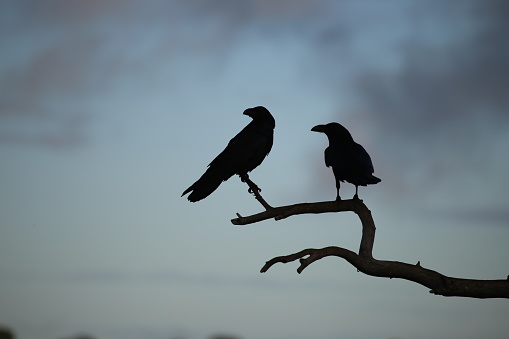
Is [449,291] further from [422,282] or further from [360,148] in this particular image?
[360,148]

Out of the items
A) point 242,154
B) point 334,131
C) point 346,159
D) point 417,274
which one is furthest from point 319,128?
point 417,274

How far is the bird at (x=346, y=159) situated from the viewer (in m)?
9.67

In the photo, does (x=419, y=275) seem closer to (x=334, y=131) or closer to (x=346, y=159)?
(x=346, y=159)

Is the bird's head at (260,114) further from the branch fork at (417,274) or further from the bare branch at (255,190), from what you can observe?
the branch fork at (417,274)

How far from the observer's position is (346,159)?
32.6 ft

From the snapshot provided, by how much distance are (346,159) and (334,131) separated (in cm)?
87

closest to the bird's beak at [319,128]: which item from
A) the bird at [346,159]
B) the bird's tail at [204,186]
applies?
the bird at [346,159]

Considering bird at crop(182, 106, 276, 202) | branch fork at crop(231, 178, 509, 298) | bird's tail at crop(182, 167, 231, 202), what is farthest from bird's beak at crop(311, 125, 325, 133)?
branch fork at crop(231, 178, 509, 298)

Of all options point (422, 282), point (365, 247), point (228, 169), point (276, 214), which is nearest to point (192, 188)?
point (228, 169)

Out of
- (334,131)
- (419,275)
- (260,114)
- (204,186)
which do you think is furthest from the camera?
(260,114)

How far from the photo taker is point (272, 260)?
8.09m

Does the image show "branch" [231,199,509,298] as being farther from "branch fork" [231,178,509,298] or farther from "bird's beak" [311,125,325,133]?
"bird's beak" [311,125,325,133]

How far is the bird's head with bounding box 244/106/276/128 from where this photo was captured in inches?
449

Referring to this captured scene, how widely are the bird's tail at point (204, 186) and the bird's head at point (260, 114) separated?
1.39 metres
